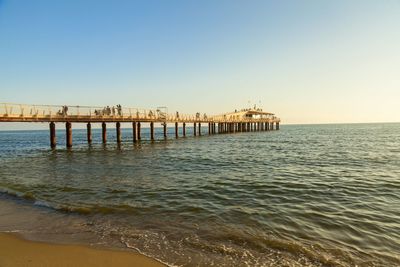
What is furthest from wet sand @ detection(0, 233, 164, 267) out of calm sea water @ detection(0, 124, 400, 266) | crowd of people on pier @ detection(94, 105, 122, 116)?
crowd of people on pier @ detection(94, 105, 122, 116)

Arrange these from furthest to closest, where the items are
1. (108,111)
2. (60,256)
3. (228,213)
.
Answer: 1. (108,111)
2. (228,213)
3. (60,256)

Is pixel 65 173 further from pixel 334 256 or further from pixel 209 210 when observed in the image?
pixel 334 256

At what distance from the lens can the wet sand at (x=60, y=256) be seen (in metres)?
4.75

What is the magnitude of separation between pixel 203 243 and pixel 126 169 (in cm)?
1093

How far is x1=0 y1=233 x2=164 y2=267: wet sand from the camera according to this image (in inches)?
187

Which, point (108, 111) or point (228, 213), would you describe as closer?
point (228, 213)

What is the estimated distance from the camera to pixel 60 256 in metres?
5.03

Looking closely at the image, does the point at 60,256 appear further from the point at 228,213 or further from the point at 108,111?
the point at 108,111

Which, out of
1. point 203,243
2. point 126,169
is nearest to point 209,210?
point 203,243

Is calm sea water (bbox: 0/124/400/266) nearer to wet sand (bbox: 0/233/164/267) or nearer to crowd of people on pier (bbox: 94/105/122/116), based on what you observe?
wet sand (bbox: 0/233/164/267)

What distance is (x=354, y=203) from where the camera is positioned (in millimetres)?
8672

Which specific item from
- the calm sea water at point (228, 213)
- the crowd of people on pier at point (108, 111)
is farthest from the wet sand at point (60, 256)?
the crowd of people on pier at point (108, 111)

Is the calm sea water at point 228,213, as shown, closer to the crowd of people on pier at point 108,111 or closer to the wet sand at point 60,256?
the wet sand at point 60,256

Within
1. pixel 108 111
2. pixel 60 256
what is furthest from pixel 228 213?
pixel 108 111
